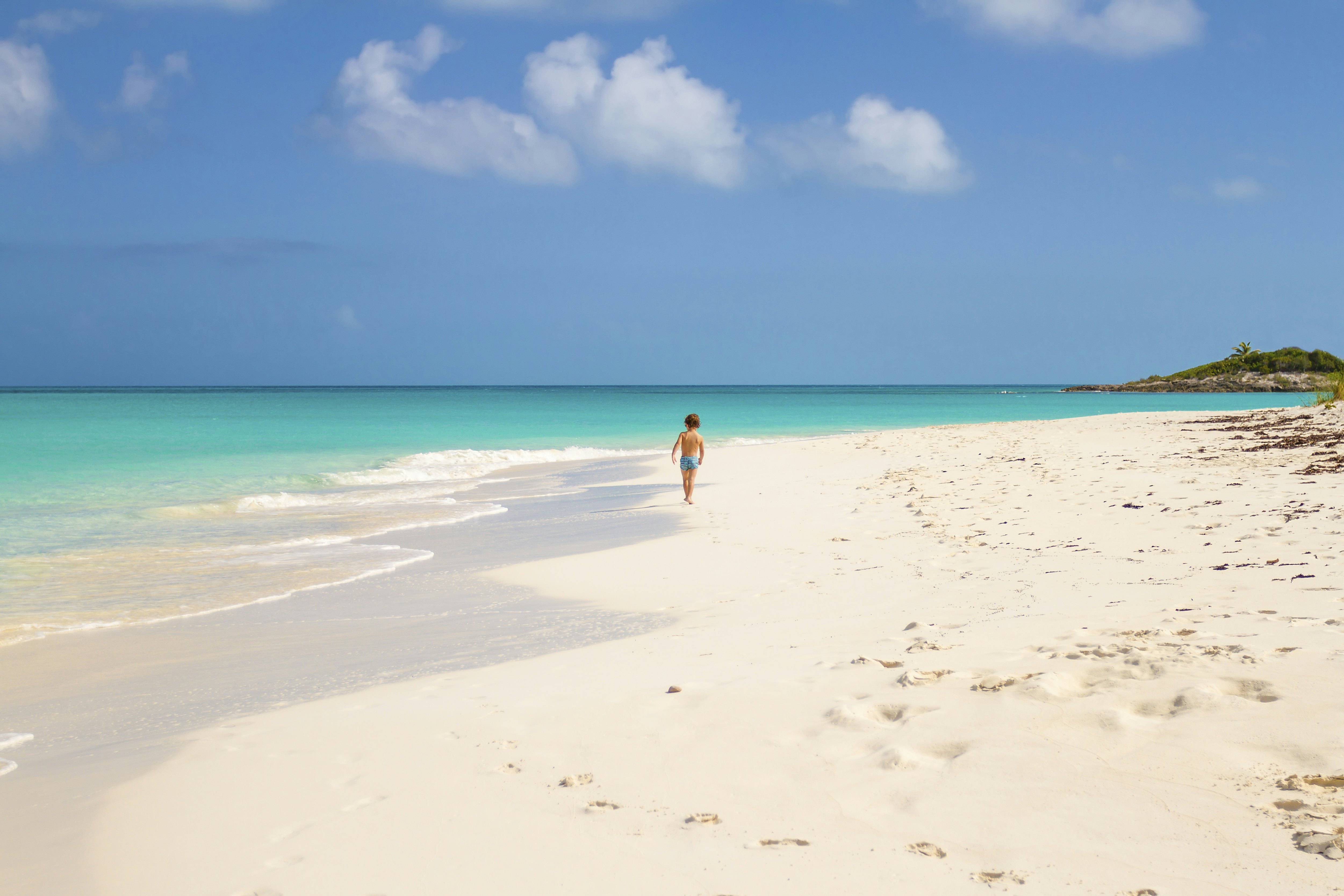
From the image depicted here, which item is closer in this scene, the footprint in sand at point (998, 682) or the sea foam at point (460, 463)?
the footprint in sand at point (998, 682)

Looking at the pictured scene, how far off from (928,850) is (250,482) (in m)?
20.3

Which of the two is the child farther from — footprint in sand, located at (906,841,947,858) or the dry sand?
footprint in sand, located at (906,841,947,858)

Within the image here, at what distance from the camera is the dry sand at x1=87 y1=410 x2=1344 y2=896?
2.71 meters

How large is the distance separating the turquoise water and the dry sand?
15.5 feet

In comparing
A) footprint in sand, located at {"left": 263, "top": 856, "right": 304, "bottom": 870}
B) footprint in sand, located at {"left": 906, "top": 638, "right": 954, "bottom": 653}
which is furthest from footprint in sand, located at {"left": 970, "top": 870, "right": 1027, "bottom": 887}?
footprint in sand, located at {"left": 263, "top": 856, "right": 304, "bottom": 870}

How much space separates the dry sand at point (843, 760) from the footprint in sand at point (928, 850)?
2 centimetres

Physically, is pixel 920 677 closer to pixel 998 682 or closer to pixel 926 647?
pixel 998 682

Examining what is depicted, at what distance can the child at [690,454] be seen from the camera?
13930mm

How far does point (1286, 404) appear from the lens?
167ft

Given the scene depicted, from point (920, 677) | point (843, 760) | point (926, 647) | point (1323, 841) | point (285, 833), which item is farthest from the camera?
point (926, 647)

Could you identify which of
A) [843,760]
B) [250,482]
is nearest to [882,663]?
[843,760]

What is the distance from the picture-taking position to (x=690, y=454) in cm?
1416

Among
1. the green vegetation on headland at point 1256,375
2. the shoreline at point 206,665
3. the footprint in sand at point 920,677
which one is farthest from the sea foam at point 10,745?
the green vegetation on headland at point 1256,375

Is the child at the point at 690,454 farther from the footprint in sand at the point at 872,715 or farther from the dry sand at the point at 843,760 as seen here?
the footprint in sand at the point at 872,715
